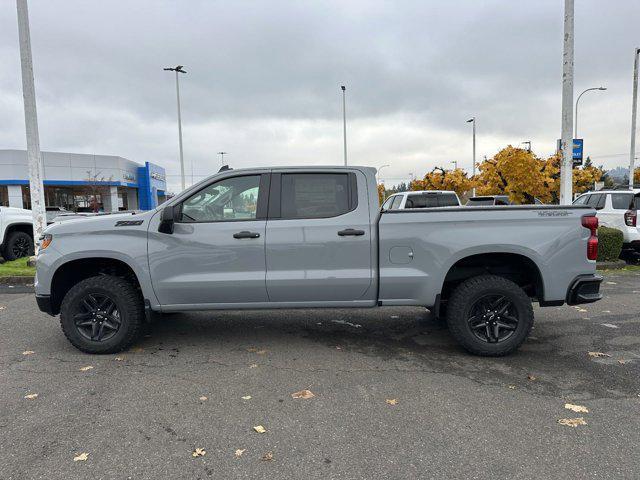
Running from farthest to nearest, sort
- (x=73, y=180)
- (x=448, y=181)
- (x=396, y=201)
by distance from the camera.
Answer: (x=448, y=181), (x=73, y=180), (x=396, y=201)

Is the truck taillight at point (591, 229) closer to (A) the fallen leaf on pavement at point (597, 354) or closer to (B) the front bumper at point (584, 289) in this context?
Result: (B) the front bumper at point (584, 289)

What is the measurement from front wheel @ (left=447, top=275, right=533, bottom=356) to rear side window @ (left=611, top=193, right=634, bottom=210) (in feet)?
25.7

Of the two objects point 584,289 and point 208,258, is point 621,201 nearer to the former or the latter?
point 584,289

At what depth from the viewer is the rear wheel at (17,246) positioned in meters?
11.1

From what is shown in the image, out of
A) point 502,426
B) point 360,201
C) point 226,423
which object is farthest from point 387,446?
point 360,201

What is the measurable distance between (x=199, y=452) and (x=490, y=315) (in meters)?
3.08

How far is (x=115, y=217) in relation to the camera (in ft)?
15.9

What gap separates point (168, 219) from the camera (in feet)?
14.7

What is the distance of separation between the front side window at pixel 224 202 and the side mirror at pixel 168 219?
96 mm

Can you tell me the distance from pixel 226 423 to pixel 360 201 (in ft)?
8.10

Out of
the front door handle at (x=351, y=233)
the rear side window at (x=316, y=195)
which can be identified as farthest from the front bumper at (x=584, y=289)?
the rear side window at (x=316, y=195)

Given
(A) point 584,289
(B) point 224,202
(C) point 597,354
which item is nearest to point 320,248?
(B) point 224,202

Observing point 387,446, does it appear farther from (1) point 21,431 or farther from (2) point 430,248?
(1) point 21,431

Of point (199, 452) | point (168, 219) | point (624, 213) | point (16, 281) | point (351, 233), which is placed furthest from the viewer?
point (624, 213)
